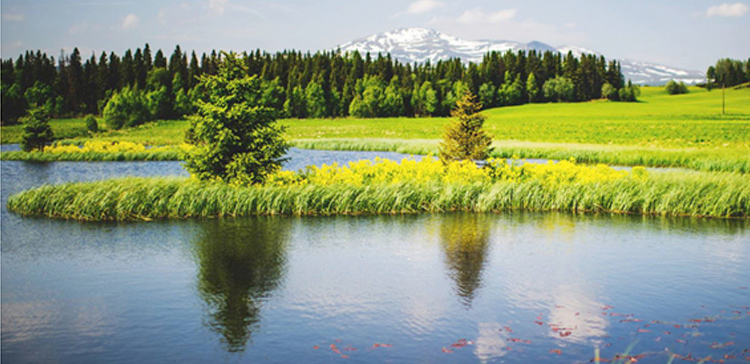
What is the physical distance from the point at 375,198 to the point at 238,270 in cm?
815

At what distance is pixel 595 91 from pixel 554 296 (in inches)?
5243

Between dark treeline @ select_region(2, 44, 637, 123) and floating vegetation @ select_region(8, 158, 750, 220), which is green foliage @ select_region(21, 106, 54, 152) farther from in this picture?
dark treeline @ select_region(2, 44, 637, 123)

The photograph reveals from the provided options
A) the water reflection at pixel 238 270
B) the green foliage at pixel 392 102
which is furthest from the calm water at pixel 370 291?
the green foliage at pixel 392 102

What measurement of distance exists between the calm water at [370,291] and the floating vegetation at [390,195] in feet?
3.89

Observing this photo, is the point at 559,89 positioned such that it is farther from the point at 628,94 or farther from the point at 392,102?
the point at 392,102

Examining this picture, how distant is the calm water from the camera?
899cm

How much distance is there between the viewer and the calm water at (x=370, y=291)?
8.99 metres

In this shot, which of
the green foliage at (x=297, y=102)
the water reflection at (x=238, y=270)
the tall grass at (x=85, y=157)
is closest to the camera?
the water reflection at (x=238, y=270)

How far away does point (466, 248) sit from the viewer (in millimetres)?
15523

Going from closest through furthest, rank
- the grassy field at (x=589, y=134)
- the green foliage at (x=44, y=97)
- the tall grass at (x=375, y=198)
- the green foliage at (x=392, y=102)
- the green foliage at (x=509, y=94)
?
the tall grass at (x=375, y=198) < the grassy field at (x=589, y=134) < the green foliage at (x=44, y=97) < the green foliage at (x=392, y=102) < the green foliage at (x=509, y=94)

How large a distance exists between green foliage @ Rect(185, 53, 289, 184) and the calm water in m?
3.30

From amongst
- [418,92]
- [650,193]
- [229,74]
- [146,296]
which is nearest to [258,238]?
[146,296]

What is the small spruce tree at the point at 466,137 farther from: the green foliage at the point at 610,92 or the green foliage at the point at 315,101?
the green foliage at the point at 610,92

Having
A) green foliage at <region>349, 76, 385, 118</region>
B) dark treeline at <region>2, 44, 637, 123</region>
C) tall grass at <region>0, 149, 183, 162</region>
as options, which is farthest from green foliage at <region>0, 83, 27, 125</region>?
green foliage at <region>349, 76, 385, 118</region>
